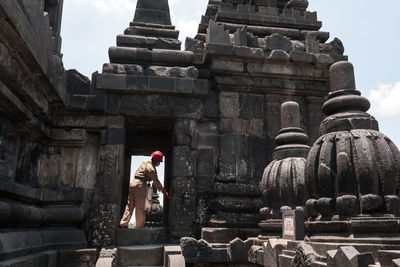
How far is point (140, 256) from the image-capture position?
4918mm

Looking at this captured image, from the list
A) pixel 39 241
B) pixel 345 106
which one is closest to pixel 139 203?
pixel 39 241

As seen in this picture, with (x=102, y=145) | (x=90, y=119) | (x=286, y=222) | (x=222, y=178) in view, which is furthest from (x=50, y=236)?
(x=286, y=222)

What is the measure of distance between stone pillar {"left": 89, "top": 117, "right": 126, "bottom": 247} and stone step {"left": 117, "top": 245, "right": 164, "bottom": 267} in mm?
729

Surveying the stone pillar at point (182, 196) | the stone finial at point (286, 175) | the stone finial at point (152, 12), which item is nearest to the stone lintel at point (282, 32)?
the stone finial at point (152, 12)

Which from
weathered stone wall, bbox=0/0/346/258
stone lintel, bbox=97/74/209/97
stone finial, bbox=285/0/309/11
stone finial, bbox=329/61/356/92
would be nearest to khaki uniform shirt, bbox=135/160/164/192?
weathered stone wall, bbox=0/0/346/258

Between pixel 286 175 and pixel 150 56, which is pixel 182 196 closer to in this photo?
pixel 286 175

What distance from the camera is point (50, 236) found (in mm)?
5164

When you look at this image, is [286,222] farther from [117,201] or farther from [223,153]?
[117,201]

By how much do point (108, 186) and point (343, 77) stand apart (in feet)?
12.6

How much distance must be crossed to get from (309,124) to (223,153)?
175 centimetres

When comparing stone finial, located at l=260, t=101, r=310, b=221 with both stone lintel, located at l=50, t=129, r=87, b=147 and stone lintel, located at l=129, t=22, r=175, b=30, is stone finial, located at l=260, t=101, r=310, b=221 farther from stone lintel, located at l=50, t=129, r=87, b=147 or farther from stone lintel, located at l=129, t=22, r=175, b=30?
stone lintel, located at l=129, t=22, r=175, b=30

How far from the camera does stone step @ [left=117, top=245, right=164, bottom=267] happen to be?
4.88 meters

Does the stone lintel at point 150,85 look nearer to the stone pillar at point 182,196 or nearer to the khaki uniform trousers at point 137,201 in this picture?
the stone pillar at point 182,196

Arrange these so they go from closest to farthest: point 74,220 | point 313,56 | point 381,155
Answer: point 381,155 < point 74,220 < point 313,56
